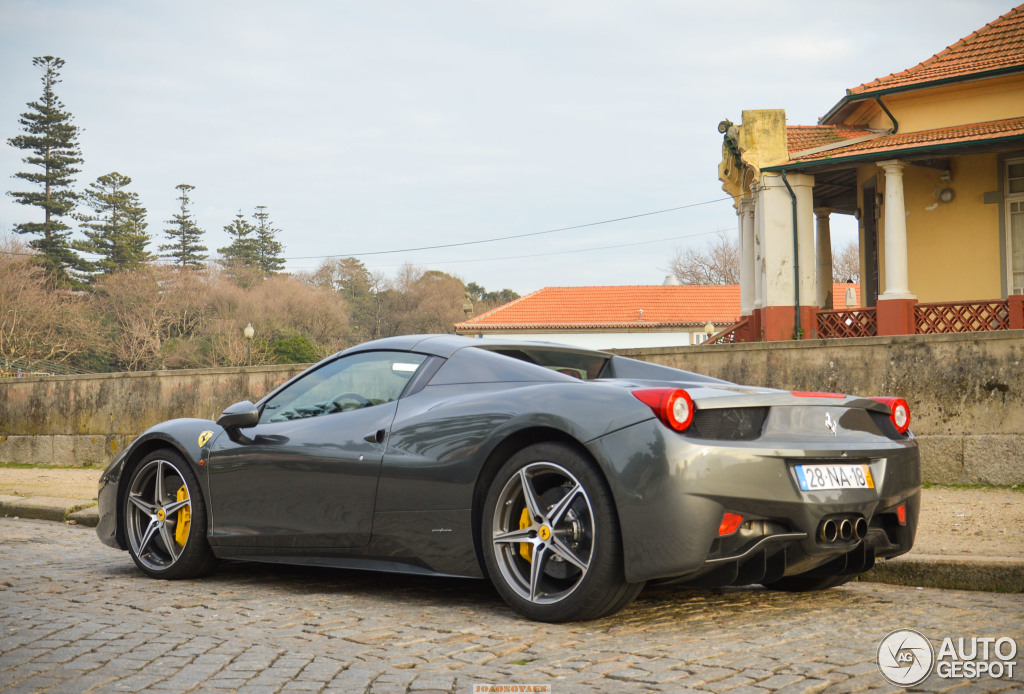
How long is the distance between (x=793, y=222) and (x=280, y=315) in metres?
59.7

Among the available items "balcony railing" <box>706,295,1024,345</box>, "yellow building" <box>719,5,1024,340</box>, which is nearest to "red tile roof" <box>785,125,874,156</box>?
"yellow building" <box>719,5,1024,340</box>

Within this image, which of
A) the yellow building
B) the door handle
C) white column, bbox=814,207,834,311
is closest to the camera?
the door handle

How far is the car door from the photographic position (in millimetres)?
5012

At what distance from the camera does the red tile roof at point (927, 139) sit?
16.8 m

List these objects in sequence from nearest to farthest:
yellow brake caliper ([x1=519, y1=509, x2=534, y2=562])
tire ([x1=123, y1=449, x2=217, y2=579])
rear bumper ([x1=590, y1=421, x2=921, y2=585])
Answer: rear bumper ([x1=590, y1=421, x2=921, y2=585]), yellow brake caliper ([x1=519, y1=509, x2=534, y2=562]), tire ([x1=123, y1=449, x2=217, y2=579])

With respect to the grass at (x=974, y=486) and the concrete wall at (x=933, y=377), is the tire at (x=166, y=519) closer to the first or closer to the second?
the concrete wall at (x=933, y=377)

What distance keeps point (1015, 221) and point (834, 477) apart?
1572 cm

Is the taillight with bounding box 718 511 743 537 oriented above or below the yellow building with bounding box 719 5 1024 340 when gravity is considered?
below

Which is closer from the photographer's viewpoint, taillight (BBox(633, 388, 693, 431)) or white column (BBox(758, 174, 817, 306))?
taillight (BBox(633, 388, 693, 431))

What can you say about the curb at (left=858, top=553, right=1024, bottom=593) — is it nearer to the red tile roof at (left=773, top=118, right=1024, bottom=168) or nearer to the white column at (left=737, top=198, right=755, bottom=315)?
the red tile roof at (left=773, top=118, right=1024, bottom=168)

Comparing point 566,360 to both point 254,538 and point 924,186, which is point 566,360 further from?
point 924,186

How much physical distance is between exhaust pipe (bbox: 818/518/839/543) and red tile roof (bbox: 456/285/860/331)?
5358 cm

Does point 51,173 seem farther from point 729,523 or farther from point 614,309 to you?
point 729,523

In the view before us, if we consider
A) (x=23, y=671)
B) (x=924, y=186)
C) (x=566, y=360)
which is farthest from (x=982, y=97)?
(x=23, y=671)
